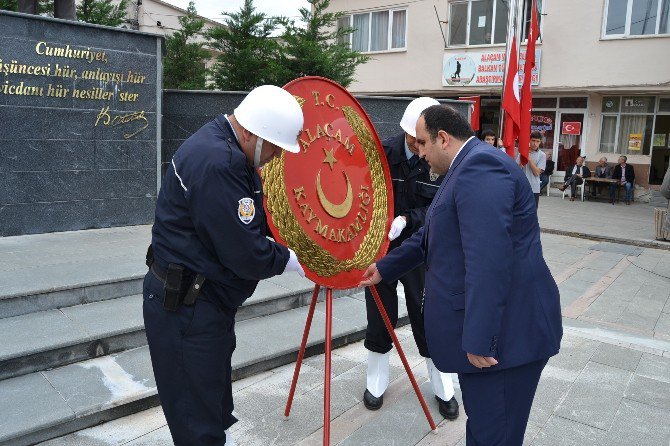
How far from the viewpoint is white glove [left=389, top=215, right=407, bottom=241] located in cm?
325

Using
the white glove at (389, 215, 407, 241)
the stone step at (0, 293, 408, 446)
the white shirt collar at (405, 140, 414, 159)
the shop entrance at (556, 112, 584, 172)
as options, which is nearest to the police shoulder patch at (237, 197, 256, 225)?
the white glove at (389, 215, 407, 241)

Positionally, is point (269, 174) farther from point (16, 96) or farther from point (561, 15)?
point (561, 15)

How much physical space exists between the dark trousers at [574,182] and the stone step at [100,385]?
13.9 meters

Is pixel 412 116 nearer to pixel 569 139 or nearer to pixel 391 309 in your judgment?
pixel 391 309

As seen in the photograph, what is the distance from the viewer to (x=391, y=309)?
3.61 metres

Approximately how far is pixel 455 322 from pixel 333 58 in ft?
Answer: 27.5

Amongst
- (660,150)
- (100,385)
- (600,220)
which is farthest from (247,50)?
(660,150)

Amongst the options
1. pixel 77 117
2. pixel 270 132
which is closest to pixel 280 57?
pixel 77 117

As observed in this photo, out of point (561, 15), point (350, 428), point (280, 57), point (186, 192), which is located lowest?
point (350, 428)

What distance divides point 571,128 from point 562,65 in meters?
2.12

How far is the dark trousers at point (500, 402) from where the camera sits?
210 centimetres

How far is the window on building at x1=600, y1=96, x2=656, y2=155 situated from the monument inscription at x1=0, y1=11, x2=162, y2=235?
48.7 feet

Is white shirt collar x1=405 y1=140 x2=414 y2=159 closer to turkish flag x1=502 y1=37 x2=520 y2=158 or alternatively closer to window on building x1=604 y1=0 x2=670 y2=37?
turkish flag x1=502 y1=37 x2=520 y2=158

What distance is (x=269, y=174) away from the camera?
2514 millimetres
